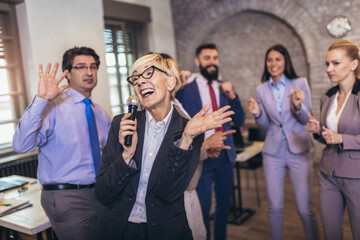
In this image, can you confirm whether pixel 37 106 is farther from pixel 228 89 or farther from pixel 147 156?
pixel 228 89

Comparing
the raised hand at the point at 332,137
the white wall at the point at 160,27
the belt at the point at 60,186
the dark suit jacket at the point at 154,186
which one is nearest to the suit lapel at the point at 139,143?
the dark suit jacket at the point at 154,186

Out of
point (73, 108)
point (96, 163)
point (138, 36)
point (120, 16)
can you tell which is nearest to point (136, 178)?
point (96, 163)

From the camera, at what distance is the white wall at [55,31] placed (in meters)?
3.60

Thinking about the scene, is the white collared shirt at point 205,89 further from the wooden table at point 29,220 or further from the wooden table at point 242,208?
the wooden table at point 29,220

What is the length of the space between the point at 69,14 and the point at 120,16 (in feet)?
3.29

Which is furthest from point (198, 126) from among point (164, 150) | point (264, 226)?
point (264, 226)

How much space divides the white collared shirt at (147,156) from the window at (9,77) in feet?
8.82

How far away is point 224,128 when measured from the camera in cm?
284

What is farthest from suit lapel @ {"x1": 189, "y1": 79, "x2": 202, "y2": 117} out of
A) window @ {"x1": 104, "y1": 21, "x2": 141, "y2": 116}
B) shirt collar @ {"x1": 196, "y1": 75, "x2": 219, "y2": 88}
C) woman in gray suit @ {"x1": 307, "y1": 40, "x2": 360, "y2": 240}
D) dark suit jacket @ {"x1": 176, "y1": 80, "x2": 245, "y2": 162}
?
window @ {"x1": 104, "y1": 21, "x2": 141, "y2": 116}

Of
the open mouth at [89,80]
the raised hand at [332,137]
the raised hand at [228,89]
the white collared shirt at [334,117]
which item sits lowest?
the raised hand at [332,137]

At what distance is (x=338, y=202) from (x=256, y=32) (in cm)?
436

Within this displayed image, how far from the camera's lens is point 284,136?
8.46ft

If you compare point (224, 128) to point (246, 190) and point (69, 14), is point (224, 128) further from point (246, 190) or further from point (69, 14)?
point (69, 14)

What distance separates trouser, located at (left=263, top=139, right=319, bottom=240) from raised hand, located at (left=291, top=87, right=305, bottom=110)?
307 millimetres
